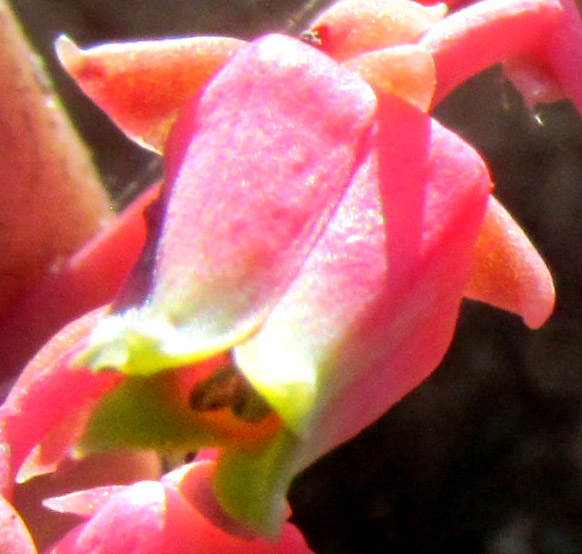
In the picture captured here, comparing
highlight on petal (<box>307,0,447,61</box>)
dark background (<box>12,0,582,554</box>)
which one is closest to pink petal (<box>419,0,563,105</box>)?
highlight on petal (<box>307,0,447,61</box>)

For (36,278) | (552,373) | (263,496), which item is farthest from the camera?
(552,373)

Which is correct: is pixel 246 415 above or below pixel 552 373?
above

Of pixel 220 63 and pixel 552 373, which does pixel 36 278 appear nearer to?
pixel 220 63

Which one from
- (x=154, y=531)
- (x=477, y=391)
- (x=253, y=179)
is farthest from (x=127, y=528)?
(x=477, y=391)

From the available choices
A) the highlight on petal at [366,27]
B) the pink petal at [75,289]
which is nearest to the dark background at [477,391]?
the pink petal at [75,289]

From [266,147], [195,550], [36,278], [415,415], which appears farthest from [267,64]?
[415,415]

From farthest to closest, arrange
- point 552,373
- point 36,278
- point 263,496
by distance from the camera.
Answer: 1. point 552,373
2. point 36,278
3. point 263,496

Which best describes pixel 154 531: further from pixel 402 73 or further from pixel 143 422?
pixel 402 73
